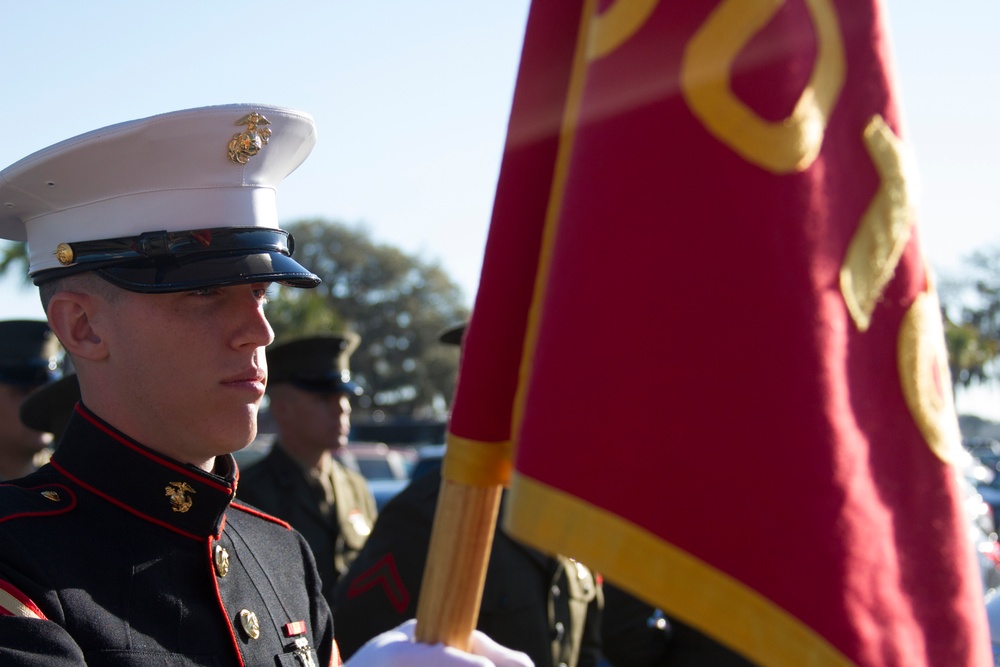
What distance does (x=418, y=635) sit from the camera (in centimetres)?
136

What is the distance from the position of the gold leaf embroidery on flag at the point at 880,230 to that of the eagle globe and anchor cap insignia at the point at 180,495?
1511 millimetres

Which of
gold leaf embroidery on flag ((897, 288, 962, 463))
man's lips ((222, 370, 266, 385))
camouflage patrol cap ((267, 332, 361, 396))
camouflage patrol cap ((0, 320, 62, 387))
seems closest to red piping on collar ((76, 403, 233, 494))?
man's lips ((222, 370, 266, 385))

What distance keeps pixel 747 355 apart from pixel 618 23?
0.40 metres

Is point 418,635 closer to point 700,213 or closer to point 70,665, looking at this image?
point 700,213

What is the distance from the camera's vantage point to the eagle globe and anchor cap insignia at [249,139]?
7.99 feet

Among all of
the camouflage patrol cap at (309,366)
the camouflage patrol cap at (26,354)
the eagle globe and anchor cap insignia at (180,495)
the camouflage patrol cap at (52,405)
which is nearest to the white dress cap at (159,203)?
the eagle globe and anchor cap insignia at (180,495)

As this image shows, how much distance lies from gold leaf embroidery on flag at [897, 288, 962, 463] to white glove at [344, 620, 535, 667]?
60 centimetres

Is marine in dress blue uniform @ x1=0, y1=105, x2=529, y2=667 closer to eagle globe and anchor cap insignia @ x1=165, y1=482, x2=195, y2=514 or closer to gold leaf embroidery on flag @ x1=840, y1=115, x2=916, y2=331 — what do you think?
eagle globe and anchor cap insignia @ x1=165, y1=482, x2=195, y2=514

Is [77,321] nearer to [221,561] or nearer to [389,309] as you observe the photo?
[221,561]

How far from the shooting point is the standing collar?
7.28ft

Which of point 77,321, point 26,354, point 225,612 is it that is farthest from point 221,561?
point 26,354

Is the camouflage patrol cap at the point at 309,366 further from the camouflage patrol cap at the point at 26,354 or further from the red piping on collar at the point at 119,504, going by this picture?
the red piping on collar at the point at 119,504

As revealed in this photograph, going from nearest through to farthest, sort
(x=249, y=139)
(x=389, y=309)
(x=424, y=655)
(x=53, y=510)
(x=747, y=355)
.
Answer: (x=747, y=355) < (x=424, y=655) < (x=53, y=510) < (x=249, y=139) < (x=389, y=309)

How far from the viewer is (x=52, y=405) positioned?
467 centimetres
